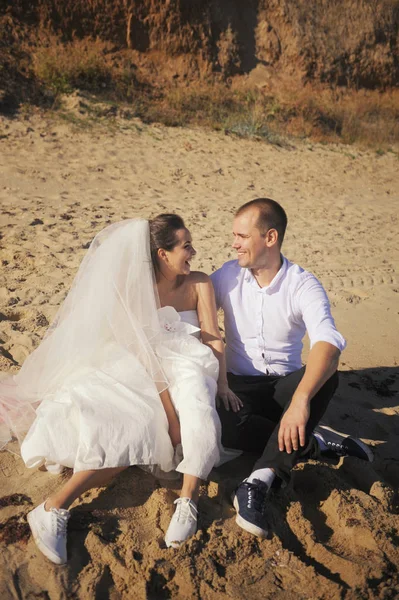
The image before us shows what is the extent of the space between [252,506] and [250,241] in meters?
1.65

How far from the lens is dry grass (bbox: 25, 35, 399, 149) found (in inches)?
532

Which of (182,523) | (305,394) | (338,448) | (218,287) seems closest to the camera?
(182,523)

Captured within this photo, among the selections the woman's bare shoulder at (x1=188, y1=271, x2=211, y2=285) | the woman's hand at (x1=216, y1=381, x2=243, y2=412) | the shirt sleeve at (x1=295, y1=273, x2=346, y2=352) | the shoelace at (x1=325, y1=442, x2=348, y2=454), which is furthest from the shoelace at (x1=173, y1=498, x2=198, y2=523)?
the woman's bare shoulder at (x1=188, y1=271, x2=211, y2=285)

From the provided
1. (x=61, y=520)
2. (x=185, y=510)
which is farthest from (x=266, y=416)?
(x=61, y=520)

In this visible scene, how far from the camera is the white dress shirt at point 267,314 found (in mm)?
3926

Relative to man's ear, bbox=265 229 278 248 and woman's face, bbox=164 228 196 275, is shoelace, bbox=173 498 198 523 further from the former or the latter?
man's ear, bbox=265 229 278 248

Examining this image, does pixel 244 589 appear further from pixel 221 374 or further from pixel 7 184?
pixel 7 184

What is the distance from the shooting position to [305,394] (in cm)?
338

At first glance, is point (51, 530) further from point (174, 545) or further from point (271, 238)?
point (271, 238)

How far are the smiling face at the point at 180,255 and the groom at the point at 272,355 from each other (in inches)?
13.7

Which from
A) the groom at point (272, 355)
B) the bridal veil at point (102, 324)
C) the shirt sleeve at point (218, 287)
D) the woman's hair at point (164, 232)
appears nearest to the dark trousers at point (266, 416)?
the groom at point (272, 355)

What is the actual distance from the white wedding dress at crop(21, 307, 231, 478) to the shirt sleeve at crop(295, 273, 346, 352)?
0.64 m

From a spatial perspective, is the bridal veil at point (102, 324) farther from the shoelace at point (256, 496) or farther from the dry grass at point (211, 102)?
the dry grass at point (211, 102)

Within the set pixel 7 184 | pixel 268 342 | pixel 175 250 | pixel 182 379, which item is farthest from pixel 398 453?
pixel 7 184
